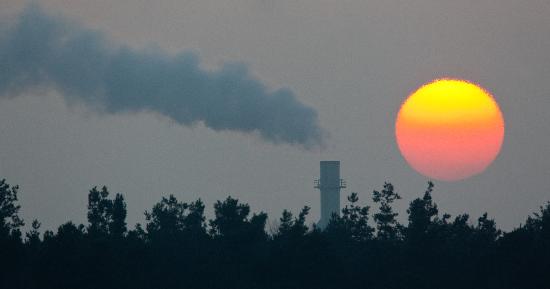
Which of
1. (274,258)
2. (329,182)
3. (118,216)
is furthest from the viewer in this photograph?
(329,182)

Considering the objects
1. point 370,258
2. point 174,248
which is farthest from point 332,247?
point 174,248

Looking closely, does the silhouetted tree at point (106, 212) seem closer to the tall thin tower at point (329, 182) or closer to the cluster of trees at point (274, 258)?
the cluster of trees at point (274, 258)

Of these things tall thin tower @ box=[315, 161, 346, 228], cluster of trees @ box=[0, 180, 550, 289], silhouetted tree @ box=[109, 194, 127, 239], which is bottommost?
cluster of trees @ box=[0, 180, 550, 289]

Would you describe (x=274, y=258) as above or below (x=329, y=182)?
below

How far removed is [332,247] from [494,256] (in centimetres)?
1221

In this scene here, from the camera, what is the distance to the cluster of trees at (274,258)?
8606cm

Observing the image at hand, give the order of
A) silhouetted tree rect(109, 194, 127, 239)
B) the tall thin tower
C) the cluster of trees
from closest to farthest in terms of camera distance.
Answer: the cluster of trees, silhouetted tree rect(109, 194, 127, 239), the tall thin tower

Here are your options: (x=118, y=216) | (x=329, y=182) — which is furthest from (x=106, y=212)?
(x=329, y=182)

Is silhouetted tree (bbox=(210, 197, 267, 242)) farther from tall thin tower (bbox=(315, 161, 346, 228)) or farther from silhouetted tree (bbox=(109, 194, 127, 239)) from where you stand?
tall thin tower (bbox=(315, 161, 346, 228))

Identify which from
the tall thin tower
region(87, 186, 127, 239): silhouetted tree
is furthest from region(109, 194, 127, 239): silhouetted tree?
the tall thin tower

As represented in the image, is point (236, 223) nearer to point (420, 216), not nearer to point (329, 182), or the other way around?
point (420, 216)

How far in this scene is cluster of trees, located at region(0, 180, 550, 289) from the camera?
282 feet

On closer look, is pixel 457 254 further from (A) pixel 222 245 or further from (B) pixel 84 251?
(B) pixel 84 251

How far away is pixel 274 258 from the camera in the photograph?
90.2 meters
